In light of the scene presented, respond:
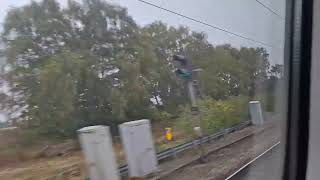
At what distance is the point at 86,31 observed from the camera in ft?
4.77

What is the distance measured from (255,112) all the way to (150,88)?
842 millimetres

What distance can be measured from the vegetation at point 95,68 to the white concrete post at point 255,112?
9.8 inches

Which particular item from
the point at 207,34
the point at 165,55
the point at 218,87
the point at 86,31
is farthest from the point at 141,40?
the point at 218,87

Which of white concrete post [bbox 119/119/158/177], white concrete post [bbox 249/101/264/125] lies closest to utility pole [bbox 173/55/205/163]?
white concrete post [bbox 119/119/158/177]

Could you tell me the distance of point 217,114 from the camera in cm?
213

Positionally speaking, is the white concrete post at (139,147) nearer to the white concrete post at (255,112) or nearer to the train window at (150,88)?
the train window at (150,88)

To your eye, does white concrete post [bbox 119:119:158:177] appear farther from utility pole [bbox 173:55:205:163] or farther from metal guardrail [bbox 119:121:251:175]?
utility pole [bbox 173:55:205:163]

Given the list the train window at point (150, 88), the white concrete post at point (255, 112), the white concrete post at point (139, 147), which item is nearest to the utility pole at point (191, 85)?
the train window at point (150, 88)

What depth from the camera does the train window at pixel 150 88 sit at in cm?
126

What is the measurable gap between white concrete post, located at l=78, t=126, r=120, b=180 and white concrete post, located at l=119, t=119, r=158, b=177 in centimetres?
8

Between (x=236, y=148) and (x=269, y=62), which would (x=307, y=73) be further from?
(x=236, y=148)

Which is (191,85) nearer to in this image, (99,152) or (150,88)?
(150,88)

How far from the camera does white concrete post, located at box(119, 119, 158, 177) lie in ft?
5.20

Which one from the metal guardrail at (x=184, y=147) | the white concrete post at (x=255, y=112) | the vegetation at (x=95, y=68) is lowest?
the metal guardrail at (x=184, y=147)
